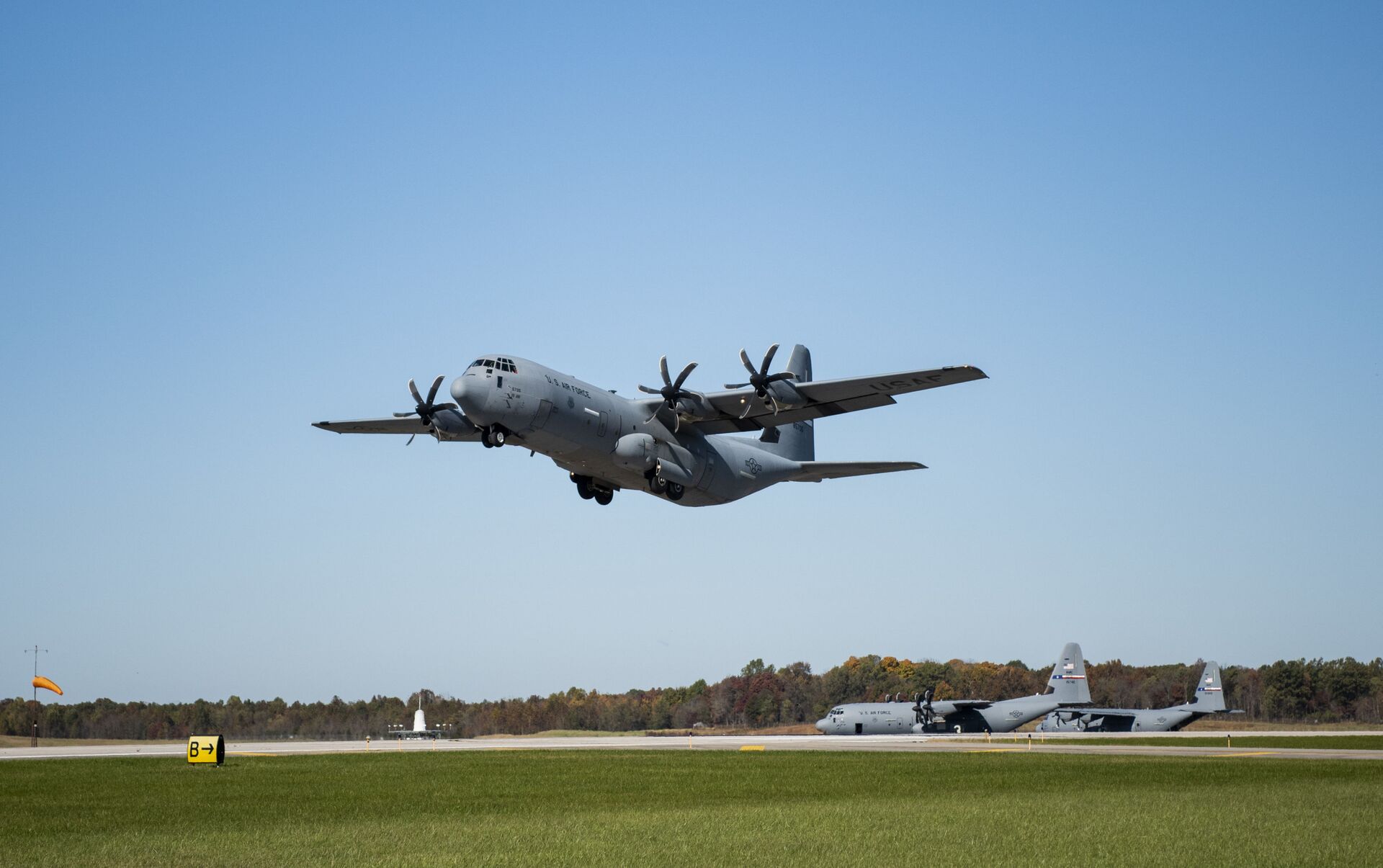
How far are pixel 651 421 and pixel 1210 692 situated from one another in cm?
5553

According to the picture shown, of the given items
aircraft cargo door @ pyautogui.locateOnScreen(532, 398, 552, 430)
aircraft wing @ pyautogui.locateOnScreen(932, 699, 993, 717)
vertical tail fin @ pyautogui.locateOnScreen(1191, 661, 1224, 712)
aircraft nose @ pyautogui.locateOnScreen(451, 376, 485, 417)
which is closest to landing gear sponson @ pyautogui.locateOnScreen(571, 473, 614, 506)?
aircraft cargo door @ pyautogui.locateOnScreen(532, 398, 552, 430)

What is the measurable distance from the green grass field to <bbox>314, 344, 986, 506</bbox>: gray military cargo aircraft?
9443 mm

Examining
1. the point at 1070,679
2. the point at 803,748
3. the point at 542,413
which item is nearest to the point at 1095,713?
the point at 1070,679

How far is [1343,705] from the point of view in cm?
12088

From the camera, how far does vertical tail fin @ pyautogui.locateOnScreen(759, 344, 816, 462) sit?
49.8 m

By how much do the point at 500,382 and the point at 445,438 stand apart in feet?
20.2

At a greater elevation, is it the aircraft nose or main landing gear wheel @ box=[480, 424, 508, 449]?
the aircraft nose

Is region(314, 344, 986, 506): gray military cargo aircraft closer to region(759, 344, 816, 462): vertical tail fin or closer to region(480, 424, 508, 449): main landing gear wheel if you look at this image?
region(480, 424, 508, 449): main landing gear wheel

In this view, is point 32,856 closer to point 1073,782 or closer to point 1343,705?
point 1073,782

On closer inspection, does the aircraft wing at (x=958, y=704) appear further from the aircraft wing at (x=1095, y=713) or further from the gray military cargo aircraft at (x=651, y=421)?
the gray military cargo aircraft at (x=651, y=421)

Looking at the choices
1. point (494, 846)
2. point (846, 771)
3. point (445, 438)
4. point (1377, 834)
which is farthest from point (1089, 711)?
point (494, 846)

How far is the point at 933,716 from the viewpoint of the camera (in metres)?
73.6

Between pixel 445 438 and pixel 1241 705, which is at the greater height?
pixel 445 438

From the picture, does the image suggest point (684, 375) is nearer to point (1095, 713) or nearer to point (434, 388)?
point (434, 388)
